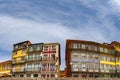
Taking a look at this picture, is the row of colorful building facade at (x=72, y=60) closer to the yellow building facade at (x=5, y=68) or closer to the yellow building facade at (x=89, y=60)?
the yellow building facade at (x=89, y=60)

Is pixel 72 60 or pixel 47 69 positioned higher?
pixel 72 60

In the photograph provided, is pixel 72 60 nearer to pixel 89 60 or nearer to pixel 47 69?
pixel 89 60

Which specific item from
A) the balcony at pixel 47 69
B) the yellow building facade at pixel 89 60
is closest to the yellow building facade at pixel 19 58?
the balcony at pixel 47 69

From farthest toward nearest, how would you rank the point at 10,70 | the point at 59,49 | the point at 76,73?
1. the point at 10,70
2. the point at 59,49
3. the point at 76,73

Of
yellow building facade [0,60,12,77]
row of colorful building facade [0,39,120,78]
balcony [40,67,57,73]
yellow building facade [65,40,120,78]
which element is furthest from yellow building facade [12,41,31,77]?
yellow building facade [65,40,120,78]

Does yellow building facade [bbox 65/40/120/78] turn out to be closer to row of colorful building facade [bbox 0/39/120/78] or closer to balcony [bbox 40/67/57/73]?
row of colorful building facade [bbox 0/39/120/78]

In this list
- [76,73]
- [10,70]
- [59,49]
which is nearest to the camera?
[76,73]

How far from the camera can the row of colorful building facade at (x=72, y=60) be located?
3393 inches

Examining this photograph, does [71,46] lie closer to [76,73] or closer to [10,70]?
[76,73]

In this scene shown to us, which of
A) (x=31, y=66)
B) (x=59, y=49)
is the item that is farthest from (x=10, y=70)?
(x=59, y=49)

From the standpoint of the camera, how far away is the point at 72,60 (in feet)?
283

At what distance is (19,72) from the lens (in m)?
94.2

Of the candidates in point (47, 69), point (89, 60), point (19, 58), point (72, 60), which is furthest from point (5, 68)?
point (89, 60)

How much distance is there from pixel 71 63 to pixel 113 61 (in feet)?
62.8
